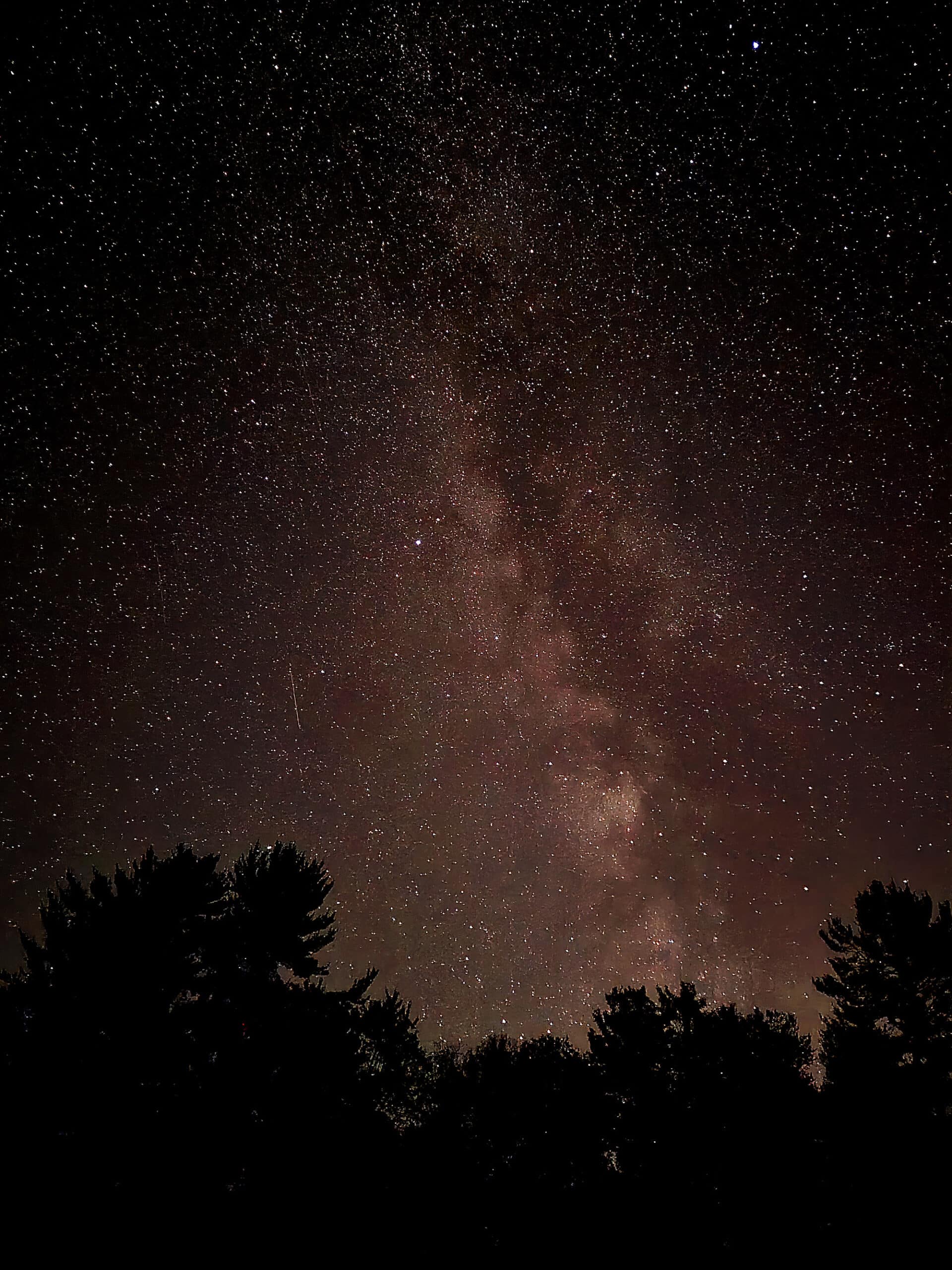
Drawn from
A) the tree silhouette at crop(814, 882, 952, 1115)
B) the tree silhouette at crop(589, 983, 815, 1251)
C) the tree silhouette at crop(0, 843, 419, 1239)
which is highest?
the tree silhouette at crop(814, 882, 952, 1115)

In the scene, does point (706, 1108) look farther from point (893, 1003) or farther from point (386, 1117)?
point (386, 1117)

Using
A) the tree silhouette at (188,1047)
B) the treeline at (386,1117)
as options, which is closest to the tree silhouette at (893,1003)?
the treeline at (386,1117)

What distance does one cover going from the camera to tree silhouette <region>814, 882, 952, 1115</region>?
11.5m

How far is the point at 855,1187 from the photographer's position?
10344 mm

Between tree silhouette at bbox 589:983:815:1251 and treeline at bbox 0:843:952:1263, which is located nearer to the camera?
treeline at bbox 0:843:952:1263

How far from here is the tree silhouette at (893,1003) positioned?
11.5 meters

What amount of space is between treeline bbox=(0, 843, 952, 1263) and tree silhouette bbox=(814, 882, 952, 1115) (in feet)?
0.19

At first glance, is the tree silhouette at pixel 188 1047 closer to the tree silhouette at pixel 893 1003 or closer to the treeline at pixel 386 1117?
the treeline at pixel 386 1117

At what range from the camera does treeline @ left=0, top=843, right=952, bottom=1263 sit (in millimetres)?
8195

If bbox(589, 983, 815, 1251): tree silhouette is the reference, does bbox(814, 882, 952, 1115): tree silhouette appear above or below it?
above

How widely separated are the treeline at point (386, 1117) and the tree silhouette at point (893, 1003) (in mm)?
57

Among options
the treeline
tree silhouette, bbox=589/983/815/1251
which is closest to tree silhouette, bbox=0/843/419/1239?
the treeline

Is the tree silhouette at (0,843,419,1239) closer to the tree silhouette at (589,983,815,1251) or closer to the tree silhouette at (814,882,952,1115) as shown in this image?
the tree silhouette at (589,983,815,1251)

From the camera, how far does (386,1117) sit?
476 inches
